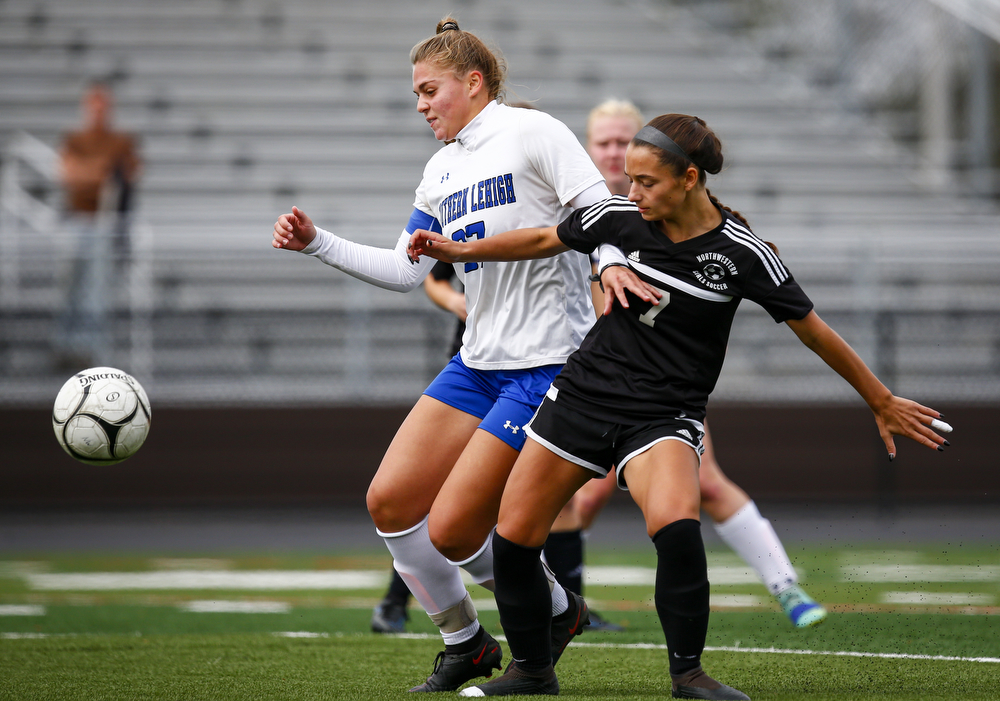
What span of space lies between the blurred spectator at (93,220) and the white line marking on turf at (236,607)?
14.0ft

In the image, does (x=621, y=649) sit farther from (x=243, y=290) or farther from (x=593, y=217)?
(x=243, y=290)

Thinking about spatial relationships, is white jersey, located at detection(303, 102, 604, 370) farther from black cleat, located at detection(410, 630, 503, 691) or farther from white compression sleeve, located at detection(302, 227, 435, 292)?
black cleat, located at detection(410, 630, 503, 691)

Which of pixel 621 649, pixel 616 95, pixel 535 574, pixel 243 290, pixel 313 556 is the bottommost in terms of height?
pixel 313 556

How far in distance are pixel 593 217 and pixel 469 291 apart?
65 cm

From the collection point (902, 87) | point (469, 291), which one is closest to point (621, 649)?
point (469, 291)

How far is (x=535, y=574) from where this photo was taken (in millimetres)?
3820

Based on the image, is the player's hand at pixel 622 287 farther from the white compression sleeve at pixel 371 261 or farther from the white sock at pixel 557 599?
the white sock at pixel 557 599

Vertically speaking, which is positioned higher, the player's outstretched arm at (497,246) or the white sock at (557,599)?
the player's outstretched arm at (497,246)

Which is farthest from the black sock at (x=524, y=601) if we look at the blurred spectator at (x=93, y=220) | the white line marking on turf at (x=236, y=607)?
the blurred spectator at (x=93, y=220)

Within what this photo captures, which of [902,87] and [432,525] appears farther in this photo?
[902,87]

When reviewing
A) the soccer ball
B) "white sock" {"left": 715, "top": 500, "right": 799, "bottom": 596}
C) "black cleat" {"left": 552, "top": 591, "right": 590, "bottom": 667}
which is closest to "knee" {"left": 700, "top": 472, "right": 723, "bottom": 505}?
"white sock" {"left": 715, "top": 500, "right": 799, "bottom": 596}

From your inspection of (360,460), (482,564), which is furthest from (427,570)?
(360,460)

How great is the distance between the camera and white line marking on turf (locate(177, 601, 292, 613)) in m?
6.36

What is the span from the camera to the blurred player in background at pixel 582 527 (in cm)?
519
